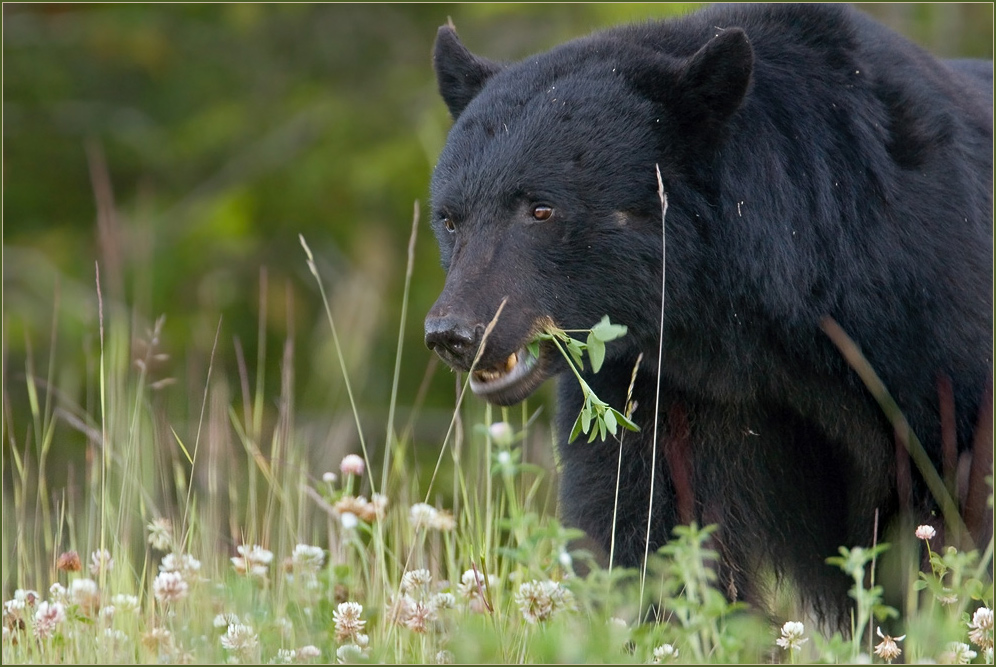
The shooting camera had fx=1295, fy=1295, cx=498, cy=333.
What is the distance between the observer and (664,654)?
276 cm

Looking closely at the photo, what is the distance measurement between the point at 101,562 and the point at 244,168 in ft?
25.8

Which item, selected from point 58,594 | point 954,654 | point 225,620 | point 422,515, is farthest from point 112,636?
point 954,654

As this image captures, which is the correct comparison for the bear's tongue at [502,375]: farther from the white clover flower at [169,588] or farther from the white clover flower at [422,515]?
the white clover flower at [169,588]

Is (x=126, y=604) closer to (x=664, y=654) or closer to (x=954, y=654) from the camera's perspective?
(x=664, y=654)

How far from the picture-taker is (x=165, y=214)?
34.8 ft

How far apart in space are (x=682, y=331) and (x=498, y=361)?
59 cm

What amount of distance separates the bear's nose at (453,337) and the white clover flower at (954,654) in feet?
4.13

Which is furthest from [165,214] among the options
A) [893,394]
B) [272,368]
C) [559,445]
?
[893,394]

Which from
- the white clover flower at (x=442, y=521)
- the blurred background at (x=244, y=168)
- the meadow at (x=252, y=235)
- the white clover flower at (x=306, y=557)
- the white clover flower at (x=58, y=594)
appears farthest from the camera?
the blurred background at (x=244, y=168)

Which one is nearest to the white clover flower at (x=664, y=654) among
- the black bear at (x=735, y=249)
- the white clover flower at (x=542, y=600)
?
the white clover flower at (x=542, y=600)

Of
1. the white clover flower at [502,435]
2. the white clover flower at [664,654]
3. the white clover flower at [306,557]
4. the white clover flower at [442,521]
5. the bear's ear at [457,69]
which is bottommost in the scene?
→ the white clover flower at [664,654]

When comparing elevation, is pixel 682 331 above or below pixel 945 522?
above

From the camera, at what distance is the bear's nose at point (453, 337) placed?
310cm

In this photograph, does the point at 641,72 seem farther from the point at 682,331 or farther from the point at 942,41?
the point at 942,41
